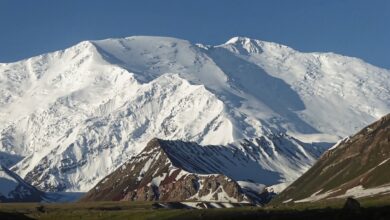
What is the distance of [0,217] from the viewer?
185 m

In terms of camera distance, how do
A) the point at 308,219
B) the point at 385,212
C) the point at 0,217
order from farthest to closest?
the point at 0,217, the point at 308,219, the point at 385,212

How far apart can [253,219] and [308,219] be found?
1657 cm

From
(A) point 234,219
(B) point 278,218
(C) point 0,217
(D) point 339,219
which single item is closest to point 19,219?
(C) point 0,217

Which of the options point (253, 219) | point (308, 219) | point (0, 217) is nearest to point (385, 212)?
point (308, 219)

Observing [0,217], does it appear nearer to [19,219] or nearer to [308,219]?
[19,219]

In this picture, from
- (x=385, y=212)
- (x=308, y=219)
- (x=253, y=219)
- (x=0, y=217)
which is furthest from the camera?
(x=0, y=217)

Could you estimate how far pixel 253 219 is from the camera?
173m

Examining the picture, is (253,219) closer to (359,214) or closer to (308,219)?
(308,219)

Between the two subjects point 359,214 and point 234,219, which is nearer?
point 359,214

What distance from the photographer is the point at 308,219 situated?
15938 centimetres

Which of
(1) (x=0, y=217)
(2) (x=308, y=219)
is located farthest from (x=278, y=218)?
(1) (x=0, y=217)

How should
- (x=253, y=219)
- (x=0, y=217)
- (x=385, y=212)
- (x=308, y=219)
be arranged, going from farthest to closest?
(x=0, y=217) → (x=253, y=219) → (x=308, y=219) → (x=385, y=212)

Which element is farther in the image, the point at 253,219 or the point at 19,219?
the point at 19,219

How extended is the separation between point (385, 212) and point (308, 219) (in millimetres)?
19532
